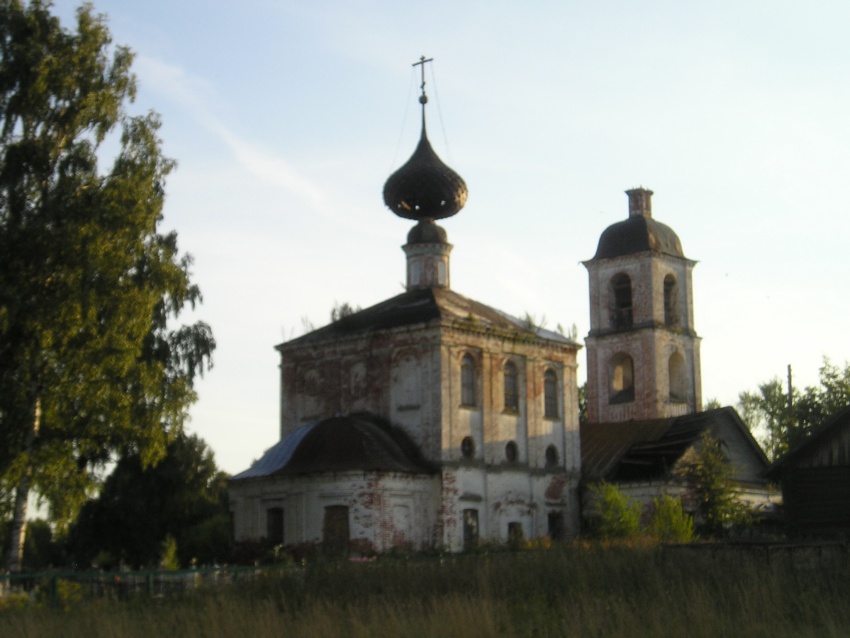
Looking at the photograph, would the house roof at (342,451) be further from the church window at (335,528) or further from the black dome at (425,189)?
the black dome at (425,189)

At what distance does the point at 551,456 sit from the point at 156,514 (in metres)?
9.59

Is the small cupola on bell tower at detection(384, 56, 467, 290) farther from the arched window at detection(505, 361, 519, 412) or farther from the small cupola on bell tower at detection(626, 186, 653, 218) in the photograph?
the small cupola on bell tower at detection(626, 186, 653, 218)

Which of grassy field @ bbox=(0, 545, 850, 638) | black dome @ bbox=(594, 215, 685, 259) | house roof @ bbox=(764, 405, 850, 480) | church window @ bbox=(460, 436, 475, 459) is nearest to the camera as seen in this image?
grassy field @ bbox=(0, 545, 850, 638)

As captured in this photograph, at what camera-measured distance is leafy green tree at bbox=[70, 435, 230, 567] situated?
31578 mm

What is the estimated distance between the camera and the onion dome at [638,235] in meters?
37.7

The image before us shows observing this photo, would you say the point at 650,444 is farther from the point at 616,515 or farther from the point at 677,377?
the point at 677,377

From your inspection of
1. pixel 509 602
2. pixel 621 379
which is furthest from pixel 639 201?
pixel 509 602

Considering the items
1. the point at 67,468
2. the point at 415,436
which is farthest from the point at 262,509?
the point at 67,468

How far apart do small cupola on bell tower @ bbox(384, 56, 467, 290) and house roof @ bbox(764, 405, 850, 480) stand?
1058 centimetres

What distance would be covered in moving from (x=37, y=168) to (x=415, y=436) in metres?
10.1

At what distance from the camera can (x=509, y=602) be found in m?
13.9

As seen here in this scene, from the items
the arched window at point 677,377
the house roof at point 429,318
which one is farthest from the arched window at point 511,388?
the arched window at point 677,377

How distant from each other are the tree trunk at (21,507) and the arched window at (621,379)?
811 inches

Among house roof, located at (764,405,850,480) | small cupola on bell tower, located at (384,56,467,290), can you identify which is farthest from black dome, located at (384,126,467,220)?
house roof, located at (764,405,850,480)
